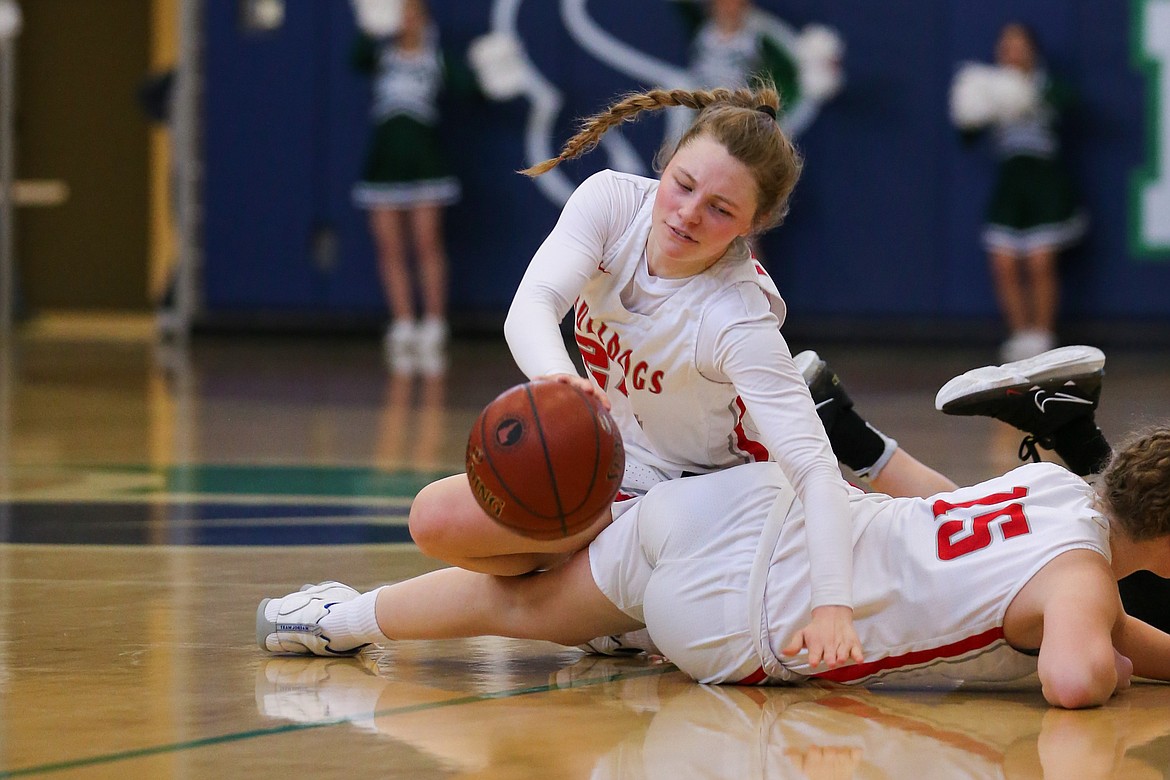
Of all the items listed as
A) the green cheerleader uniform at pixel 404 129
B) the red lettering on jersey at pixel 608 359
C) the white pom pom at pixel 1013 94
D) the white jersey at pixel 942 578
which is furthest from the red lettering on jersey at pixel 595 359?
the green cheerleader uniform at pixel 404 129

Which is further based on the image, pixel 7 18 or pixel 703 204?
pixel 7 18

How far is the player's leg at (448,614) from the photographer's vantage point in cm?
249

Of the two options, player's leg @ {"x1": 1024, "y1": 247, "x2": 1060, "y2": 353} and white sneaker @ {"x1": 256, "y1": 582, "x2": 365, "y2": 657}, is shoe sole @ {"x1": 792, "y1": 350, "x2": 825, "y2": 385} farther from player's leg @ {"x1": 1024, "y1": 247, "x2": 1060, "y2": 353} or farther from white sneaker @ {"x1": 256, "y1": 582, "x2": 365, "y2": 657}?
player's leg @ {"x1": 1024, "y1": 247, "x2": 1060, "y2": 353}

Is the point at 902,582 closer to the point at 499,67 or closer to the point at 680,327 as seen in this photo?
the point at 680,327

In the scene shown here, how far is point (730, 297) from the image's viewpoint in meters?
2.48

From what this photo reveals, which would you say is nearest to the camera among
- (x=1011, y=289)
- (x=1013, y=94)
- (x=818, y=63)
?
(x=1013, y=94)

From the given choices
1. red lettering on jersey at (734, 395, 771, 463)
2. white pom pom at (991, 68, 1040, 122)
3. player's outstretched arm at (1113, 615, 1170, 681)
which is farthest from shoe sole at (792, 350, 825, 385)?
white pom pom at (991, 68, 1040, 122)

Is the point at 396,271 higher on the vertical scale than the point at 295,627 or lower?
lower

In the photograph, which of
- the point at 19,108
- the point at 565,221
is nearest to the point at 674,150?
the point at 565,221

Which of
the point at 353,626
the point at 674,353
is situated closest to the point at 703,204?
the point at 674,353

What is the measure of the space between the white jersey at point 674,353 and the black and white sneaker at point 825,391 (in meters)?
0.58

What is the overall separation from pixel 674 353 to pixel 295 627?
73cm

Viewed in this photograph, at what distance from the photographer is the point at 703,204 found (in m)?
2.45

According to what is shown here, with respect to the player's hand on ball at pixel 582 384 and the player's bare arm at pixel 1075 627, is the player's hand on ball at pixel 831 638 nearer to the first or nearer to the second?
the player's bare arm at pixel 1075 627
